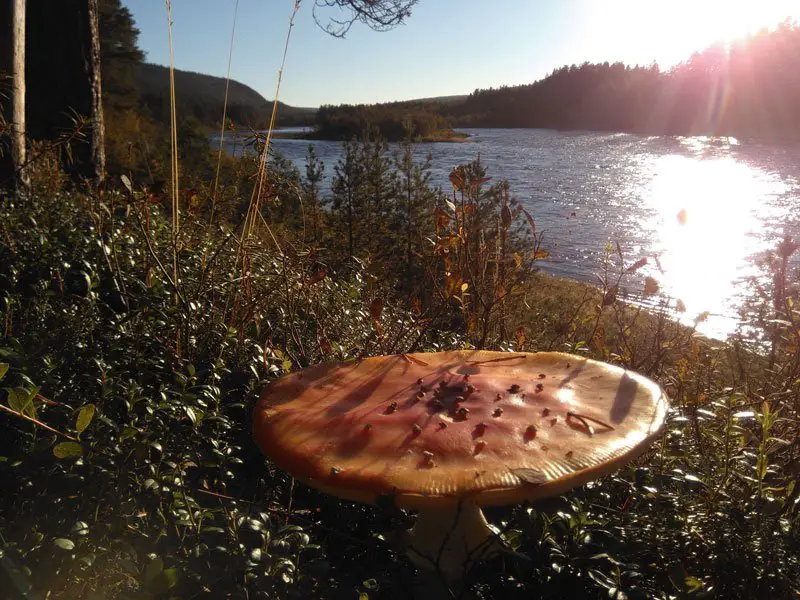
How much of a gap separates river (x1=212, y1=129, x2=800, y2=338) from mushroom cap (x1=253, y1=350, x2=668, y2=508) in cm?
558

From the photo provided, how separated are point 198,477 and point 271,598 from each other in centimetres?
47

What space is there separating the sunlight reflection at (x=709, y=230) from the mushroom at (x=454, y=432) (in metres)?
6.96

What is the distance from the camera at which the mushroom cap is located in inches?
43.7

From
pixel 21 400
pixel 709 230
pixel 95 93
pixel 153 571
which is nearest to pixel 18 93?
pixel 95 93

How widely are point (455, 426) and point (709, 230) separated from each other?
1845 cm

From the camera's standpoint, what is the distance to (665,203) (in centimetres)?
2008

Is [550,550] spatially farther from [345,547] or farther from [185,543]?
[185,543]

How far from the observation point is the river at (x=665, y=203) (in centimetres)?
1334

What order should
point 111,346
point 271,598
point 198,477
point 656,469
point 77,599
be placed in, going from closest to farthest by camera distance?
point 77,599, point 271,598, point 198,477, point 656,469, point 111,346

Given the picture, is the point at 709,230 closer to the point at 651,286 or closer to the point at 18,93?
the point at 651,286

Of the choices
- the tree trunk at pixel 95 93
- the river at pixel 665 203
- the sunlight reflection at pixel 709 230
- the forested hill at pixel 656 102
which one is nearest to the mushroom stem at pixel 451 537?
the tree trunk at pixel 95 93

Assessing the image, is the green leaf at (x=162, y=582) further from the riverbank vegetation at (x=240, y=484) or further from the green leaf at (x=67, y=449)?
the green leaf at (x=67, y=449)

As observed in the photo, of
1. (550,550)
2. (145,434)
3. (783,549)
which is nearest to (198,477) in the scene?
(145,434)

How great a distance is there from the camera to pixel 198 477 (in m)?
1.54
